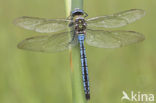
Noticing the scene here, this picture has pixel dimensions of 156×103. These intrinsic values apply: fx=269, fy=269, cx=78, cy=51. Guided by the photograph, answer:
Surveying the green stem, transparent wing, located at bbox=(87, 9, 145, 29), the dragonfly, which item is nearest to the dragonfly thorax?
the dragonfly

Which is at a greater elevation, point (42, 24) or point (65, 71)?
point (42, 24)

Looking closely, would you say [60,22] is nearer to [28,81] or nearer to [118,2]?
[28,81]

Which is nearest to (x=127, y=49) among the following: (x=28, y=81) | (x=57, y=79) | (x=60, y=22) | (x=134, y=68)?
(x=134, y=68)

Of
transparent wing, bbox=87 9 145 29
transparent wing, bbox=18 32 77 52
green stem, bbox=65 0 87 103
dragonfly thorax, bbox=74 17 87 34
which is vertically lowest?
green stem, bbox=65 0 87 103

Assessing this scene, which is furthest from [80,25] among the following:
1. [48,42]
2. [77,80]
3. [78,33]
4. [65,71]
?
[65,71]

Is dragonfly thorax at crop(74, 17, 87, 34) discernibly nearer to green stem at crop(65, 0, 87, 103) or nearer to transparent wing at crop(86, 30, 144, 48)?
transparent wing at crop(86, 30, 144, 48)

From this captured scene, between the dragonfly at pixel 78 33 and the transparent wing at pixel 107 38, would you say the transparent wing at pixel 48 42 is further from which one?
the transparent wing at pixel 107 38

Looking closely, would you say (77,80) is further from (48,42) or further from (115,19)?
(115,19)
